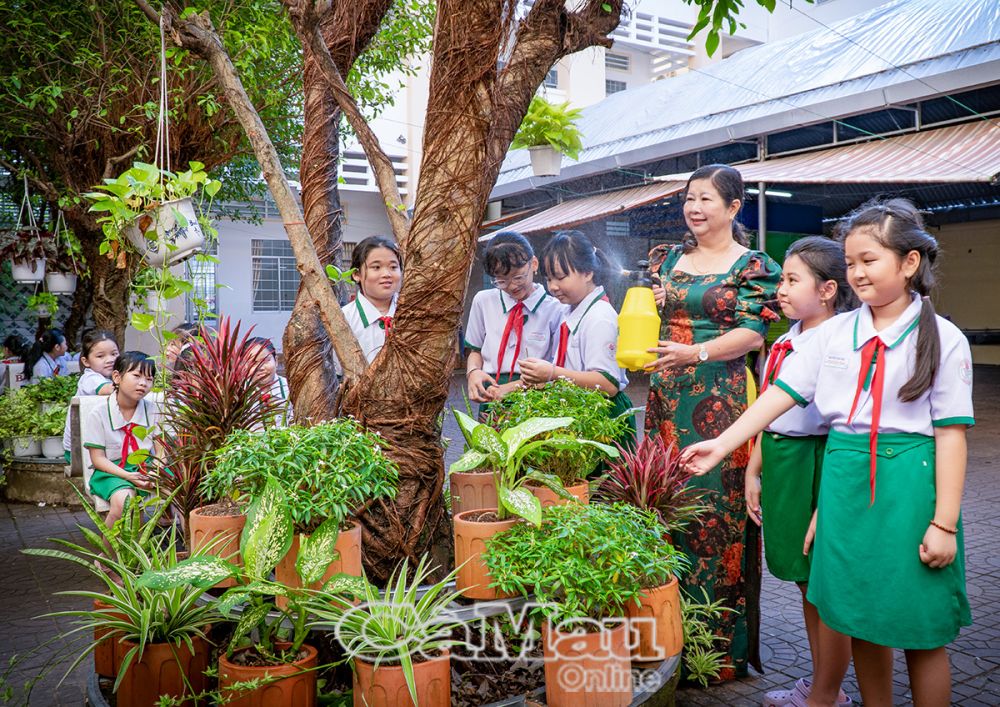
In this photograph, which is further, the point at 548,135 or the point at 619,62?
the point at 619,62

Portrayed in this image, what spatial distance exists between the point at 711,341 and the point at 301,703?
185 cm

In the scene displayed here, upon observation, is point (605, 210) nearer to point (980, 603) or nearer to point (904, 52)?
point (904, 52)

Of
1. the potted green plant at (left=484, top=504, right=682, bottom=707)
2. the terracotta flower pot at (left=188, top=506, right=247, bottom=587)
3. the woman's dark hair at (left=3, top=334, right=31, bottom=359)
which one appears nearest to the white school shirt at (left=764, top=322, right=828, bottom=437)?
the potted green plant at (left=484, top=504, right=682, bottom=707)

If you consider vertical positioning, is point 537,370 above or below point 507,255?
below

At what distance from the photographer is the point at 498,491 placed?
7.73 feet

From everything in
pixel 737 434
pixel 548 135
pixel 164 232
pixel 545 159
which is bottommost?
pixel 737 434

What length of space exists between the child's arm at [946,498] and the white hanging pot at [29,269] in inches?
339

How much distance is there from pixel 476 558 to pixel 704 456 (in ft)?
2.46

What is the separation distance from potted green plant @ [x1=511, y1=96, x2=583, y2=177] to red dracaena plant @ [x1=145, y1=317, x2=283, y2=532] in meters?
7.49

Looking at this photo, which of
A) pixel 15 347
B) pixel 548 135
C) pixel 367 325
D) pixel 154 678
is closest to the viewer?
pixel 154 678

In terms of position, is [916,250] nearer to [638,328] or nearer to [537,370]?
[638,328]

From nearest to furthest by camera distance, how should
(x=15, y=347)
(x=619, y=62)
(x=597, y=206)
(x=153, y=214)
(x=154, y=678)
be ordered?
(x=154, y=678) → (x=153, y=214) → (x=15, y=347) → (x=597, y=206) → (x=619, y=62)

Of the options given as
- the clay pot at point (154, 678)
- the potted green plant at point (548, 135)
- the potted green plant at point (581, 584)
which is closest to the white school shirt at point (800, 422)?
the potted green plant at point (581, 584)

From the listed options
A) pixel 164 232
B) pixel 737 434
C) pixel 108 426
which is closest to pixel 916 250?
pixel 737 434
